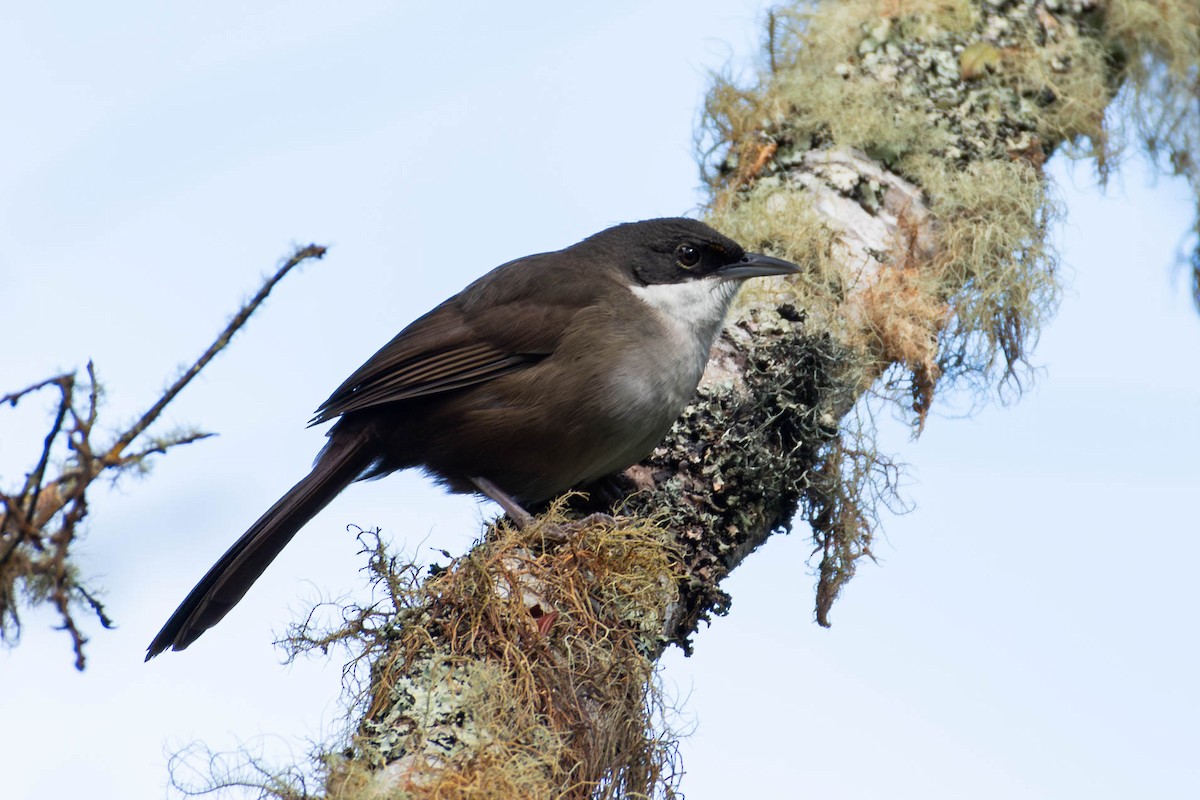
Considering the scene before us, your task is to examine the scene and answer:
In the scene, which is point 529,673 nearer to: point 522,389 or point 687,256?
point 522,389

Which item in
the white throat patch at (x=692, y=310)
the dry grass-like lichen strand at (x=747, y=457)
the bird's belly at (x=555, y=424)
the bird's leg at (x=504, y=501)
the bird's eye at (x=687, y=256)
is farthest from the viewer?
the bird's eye at (x=687, y=256)

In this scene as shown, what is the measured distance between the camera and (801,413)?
4199 mm

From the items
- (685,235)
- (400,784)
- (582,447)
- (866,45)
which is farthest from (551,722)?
(866,45)

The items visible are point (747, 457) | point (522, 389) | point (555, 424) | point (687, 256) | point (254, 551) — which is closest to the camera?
point (747, 457)

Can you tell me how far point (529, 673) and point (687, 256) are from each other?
2090 millimetres

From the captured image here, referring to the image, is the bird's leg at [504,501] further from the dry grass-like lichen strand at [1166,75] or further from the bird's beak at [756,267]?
the dry grass-like lichen strand at [1166,75]

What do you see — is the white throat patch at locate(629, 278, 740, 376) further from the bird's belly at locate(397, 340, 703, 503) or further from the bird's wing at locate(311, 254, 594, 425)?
the bird's wing at locate(311, 254, 594, 425)

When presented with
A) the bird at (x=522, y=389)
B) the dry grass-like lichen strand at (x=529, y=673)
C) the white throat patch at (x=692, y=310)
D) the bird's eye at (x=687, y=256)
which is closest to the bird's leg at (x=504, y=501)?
the bird at (x=522, y=389)

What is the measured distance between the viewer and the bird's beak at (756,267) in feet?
15.0

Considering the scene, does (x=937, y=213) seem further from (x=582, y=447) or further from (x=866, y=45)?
(x=582, y=447)

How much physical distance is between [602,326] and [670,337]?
277 mm

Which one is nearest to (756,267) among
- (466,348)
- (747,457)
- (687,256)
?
(687,256)

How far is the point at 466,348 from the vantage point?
15.2 ft

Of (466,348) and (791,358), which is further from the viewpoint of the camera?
(466,348)
